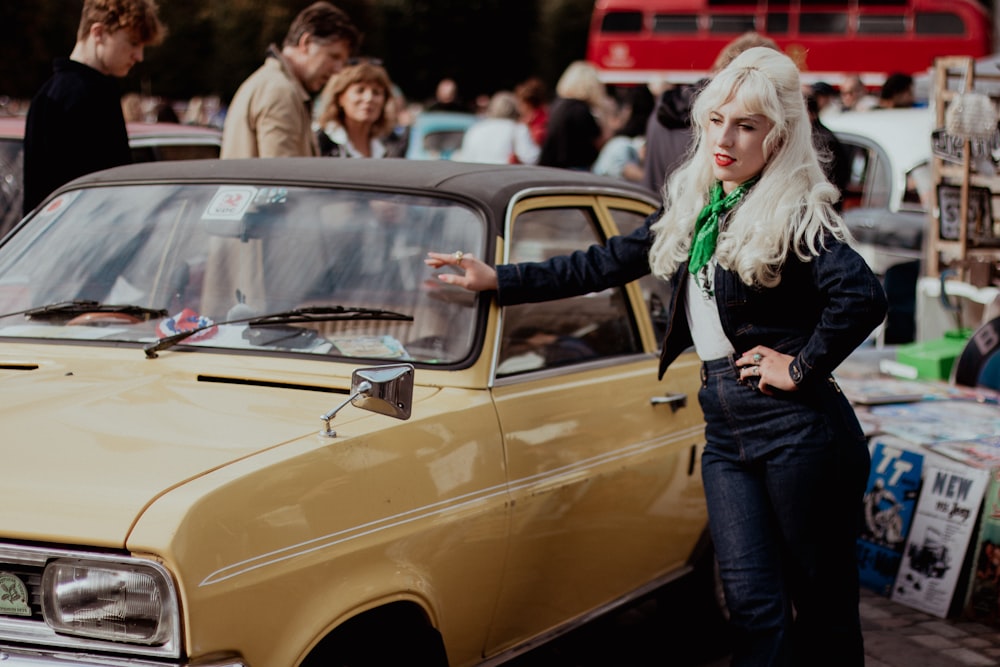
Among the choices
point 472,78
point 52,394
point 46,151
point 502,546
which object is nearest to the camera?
point 52,394

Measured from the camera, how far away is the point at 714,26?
29.9m

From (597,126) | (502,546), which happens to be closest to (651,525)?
(502,546)

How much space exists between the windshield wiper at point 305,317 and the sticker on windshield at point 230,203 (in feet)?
1.30

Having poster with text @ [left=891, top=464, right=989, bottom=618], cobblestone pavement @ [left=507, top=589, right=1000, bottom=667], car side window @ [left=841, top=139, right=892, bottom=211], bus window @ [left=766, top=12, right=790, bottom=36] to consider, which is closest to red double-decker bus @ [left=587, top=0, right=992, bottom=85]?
bus window @ [left=766, top=12, right=790, bottom=36]

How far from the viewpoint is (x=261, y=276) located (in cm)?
376

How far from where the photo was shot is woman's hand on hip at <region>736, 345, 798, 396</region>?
3.23 metres

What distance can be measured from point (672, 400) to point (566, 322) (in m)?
0.47

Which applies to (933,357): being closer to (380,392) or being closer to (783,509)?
(783,509)

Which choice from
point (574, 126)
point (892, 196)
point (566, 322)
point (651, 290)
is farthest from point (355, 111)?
point (892, 196)

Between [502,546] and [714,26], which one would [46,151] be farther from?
[714,26]

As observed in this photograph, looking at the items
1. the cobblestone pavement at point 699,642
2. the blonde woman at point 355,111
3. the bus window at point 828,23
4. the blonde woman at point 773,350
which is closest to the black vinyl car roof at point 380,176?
the blonde woman at point 773,350

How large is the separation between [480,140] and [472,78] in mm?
38560

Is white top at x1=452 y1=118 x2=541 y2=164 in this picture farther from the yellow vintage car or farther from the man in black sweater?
the yellow vintage car

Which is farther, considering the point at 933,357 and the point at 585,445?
the point at 933,357
